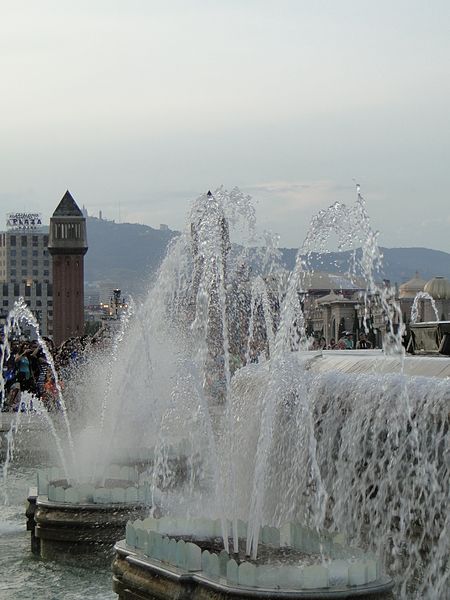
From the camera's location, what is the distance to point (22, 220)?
183 meters

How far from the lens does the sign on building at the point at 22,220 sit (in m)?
182

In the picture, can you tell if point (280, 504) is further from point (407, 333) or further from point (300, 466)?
point (407, 333)

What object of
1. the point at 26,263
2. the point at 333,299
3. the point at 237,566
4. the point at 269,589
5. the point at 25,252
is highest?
the point at 25,252

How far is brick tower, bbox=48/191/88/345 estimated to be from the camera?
114 meters

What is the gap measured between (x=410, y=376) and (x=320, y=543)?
1.34 meters

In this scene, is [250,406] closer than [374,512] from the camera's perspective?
No

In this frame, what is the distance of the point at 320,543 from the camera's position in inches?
297

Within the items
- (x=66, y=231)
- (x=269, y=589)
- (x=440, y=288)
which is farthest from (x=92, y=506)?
(x=66, y=231)

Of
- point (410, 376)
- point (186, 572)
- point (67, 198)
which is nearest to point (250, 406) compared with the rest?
point (410, 376)

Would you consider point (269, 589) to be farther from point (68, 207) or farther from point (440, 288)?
point (68, 207)

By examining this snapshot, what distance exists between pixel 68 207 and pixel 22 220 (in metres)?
58.5

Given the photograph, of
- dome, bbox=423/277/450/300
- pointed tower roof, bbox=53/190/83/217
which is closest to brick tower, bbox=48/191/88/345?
pointed tower roof, bbox=53/190/83/217

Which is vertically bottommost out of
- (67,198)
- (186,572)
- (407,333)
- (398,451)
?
(186,572)

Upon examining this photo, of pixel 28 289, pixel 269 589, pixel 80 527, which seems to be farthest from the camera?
pixel 28 289
